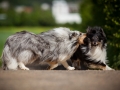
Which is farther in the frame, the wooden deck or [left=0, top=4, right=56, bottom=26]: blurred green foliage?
[left=0, top=4, right=56, bottom=26]: blurred green foliage

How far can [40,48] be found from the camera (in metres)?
6.36

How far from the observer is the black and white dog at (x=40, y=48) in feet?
20.3

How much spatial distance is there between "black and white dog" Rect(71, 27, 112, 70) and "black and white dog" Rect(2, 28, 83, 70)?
0.48 feet

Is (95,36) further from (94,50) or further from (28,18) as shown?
(28,18)

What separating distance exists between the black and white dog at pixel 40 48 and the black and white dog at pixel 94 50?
146 millimetres

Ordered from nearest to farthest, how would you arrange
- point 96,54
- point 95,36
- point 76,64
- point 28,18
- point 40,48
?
1. point 40,48
2. point 95,36
3. point 96,54
4. point 76,64
5. point 28,18

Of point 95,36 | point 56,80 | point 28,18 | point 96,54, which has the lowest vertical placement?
point 28,18

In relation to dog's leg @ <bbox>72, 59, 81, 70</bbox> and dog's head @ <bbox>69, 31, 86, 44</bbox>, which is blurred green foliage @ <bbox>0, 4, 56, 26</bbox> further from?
dog's head @ <bbox>69, 31, 86, 44</bbox>

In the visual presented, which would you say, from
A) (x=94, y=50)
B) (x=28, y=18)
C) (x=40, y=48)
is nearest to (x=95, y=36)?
(x=94, y=50)

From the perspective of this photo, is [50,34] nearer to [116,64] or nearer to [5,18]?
[116,64]

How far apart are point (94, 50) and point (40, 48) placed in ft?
2.82

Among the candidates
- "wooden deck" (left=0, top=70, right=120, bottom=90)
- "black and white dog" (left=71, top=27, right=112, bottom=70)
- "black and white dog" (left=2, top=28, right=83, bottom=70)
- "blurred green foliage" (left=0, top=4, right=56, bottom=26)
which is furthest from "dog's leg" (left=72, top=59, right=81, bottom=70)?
"blurred green foliage" (left=0, top=4, right=56, bottom=26)

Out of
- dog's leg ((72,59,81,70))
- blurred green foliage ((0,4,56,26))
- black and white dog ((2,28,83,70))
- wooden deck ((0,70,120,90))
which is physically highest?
black and white dog ((2,28,83,70))

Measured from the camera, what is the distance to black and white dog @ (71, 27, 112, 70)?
259 inches
